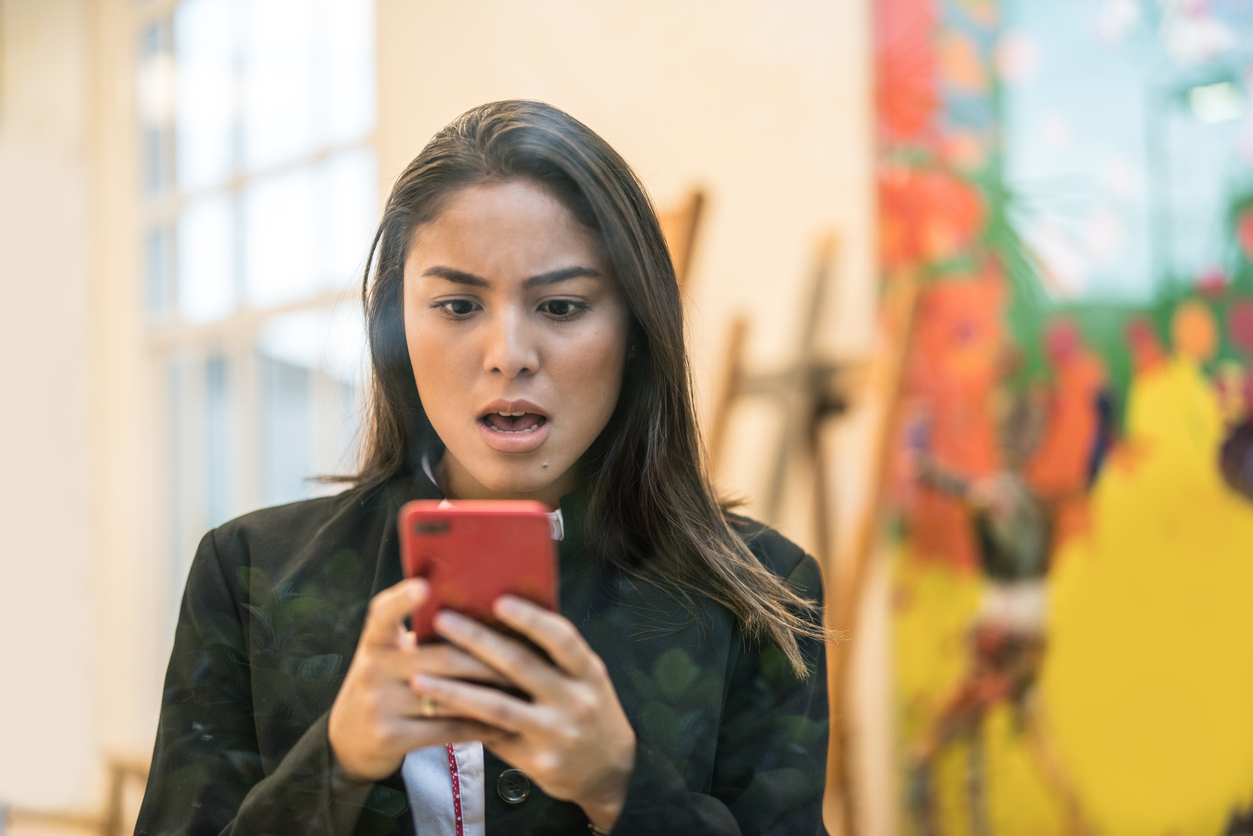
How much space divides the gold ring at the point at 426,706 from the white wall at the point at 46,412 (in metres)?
0.47

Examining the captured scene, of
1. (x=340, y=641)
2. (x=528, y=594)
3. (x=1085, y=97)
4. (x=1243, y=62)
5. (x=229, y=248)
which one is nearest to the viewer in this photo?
(x=528, y=594)

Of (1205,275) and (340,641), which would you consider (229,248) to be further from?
(1205,275)

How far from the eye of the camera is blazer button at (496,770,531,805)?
1.78ft

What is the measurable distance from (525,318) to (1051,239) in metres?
1.34

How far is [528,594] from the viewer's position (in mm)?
434

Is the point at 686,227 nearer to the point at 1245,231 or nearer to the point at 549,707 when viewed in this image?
the point at 549,707

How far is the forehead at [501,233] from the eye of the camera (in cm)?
49

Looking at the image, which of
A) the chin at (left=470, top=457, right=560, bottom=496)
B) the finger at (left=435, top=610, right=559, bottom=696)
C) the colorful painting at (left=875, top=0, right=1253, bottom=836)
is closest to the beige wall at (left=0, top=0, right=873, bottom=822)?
the chin at (left=470, top=457, right=560, bottom=496)

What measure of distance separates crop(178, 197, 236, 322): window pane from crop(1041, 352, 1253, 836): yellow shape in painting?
134 centimetres

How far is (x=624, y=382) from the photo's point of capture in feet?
1.96

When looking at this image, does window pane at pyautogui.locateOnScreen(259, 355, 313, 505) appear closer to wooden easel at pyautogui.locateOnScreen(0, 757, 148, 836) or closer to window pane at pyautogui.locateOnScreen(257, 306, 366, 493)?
window pane at pyautogui.locateOnScreen(257, 306, 366, 493)

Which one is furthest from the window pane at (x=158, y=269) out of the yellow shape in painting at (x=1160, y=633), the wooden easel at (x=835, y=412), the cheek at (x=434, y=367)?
the yellow shape in painting at (x=1160, y=633)

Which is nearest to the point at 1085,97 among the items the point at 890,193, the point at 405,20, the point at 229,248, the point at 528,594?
the point at 890,193

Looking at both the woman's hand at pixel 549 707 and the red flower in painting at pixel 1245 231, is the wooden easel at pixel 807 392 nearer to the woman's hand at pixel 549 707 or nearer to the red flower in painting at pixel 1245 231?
the red flower in painting at pixel 1245 231
